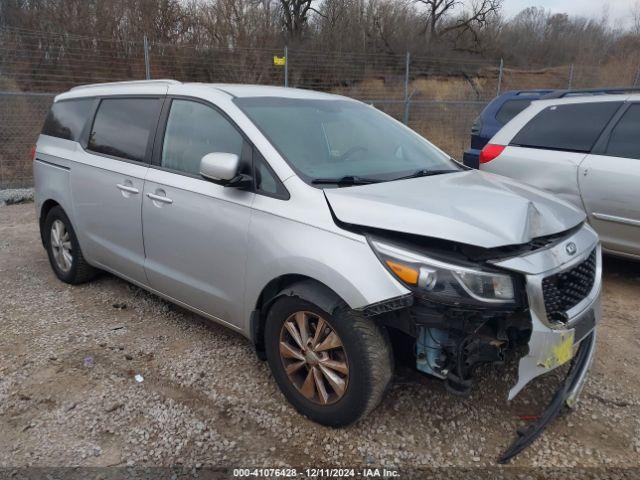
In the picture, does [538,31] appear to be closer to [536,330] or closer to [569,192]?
[569,192]

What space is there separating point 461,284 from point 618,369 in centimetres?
175

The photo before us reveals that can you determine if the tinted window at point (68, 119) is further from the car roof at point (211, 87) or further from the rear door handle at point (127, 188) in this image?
the rear door handle at point (127, 188)

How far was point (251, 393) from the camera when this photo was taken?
2922mm

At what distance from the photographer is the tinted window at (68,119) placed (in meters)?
4.25

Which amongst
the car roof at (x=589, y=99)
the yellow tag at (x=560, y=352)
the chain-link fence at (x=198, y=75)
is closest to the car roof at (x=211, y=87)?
the yellow tag at (x=560, y=352)

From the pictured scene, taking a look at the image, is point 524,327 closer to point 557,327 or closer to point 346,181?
point 557,327

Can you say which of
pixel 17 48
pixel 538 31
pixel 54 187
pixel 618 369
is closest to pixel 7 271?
pixel 54 187

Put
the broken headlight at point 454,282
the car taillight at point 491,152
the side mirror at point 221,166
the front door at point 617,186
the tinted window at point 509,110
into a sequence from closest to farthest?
the broken headlight at point 454,282 < the side mirror at point 221,166 < the front door at point 617,186 < the car taillight at point 491,152 < the tinted window at point 509,110

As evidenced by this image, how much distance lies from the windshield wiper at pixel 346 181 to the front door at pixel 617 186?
8.54 feet

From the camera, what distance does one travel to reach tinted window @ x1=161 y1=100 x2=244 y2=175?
304 cm

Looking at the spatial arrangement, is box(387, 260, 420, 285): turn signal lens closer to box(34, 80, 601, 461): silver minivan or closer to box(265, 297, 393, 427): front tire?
box(34, 80, 601, 461): silver minivan

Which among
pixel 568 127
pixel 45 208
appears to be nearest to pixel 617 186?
pixel 568 127

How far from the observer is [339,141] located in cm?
321

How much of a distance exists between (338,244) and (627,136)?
11.1 feet
